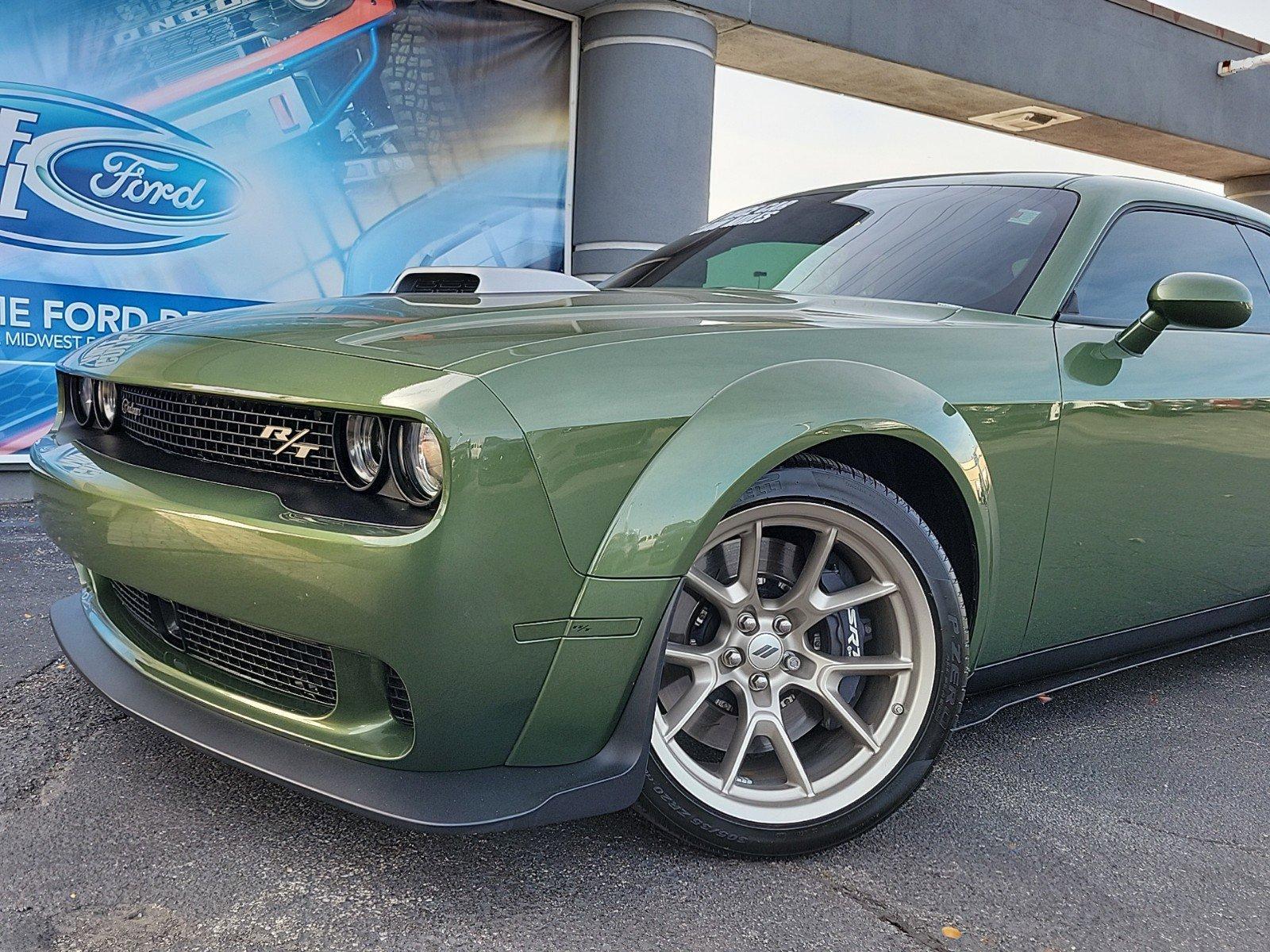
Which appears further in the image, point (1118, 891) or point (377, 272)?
point (377, 272)

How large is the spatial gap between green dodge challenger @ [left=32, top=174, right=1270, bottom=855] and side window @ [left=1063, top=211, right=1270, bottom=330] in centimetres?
2

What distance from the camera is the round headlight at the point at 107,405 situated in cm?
220

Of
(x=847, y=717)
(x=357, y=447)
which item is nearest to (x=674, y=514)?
(x=357, y=447)

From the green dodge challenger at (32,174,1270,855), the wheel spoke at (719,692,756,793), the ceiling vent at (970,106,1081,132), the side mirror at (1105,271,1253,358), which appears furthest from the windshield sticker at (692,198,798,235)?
the ceiling vent at (970,106,1081,132)

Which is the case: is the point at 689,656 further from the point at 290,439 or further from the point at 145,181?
the point at 145,181

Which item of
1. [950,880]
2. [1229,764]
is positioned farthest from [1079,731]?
[950,880]

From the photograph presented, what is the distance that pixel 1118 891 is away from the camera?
6.27 feet

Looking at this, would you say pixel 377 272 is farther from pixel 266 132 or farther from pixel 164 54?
pixel 164 54

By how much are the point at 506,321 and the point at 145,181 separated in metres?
5.02

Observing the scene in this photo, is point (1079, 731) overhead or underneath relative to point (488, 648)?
underneath

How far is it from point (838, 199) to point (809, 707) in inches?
58.8

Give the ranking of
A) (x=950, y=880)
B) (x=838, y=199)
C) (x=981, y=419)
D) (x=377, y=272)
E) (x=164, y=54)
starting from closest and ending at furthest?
(x=950, y=880) < (x=981, y=419) < (x=838, y=199) < (x=164, y=54) < (x=377, y=272)

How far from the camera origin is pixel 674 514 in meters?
1.67

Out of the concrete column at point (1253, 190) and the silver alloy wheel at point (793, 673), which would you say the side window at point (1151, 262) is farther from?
the concrete column at point (1253, 190)
